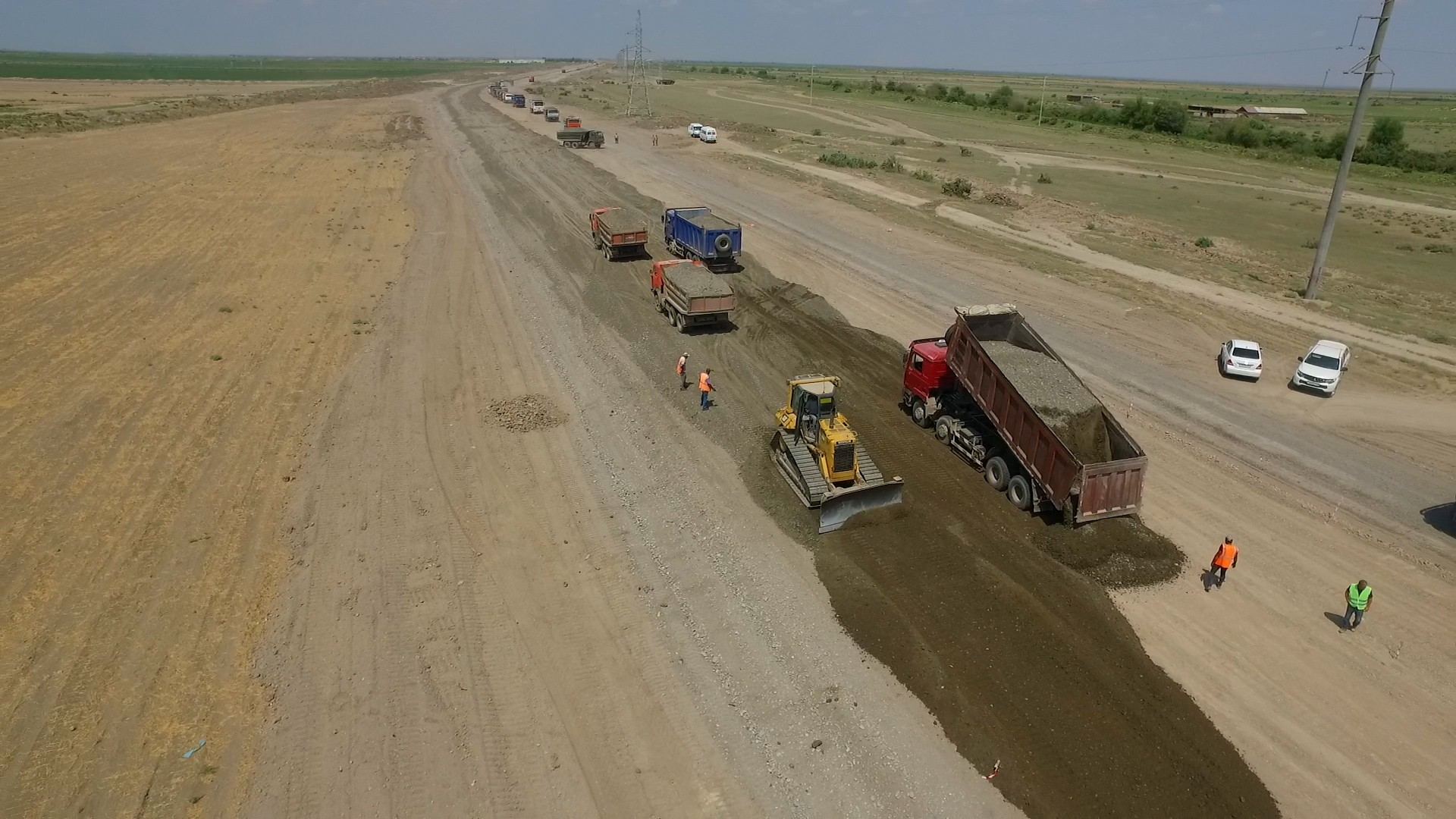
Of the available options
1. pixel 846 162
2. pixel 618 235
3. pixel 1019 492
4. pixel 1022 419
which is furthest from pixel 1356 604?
pixel 846 162

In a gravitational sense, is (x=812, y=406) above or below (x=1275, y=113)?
below

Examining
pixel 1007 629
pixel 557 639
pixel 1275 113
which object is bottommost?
pixel 557 639

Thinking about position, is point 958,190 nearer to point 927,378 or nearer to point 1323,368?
point 1323,368

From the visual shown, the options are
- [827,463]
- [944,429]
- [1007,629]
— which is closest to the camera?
[1007,629]

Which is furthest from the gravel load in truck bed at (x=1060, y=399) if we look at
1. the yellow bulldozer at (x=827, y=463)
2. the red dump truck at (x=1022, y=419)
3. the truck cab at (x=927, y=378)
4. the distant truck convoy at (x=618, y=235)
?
the distant truck convoy at (x=618, y=235)

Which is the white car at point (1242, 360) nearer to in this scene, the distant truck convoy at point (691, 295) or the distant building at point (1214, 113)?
the distant truck convoy at point (691, 295)

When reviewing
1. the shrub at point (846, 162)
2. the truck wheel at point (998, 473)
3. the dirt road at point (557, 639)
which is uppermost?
the shrub at point (846, 162)
